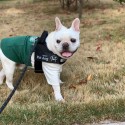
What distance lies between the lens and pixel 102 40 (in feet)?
25.2

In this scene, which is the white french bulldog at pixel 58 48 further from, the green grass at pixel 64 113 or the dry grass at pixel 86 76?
the green grass at pixel 64 113

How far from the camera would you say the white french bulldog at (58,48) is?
14.5ft

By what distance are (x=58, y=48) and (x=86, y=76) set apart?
107cm

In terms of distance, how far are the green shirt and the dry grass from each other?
0.40m

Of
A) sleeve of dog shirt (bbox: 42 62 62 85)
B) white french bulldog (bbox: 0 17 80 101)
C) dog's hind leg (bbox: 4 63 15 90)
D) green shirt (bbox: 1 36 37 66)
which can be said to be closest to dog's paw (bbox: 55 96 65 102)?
white french bulldog (bbox: 0 17 80 101)

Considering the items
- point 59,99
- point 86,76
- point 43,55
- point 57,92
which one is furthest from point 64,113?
point 86,76

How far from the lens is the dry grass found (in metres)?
4.25

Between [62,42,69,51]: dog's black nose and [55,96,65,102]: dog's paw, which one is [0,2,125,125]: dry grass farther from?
[62,42,69,51]: dog's black nose

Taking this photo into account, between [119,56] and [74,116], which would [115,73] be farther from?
[74,116]

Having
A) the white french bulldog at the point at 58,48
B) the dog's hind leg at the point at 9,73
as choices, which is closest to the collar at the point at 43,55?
the white french bulldog at the point at 58,48

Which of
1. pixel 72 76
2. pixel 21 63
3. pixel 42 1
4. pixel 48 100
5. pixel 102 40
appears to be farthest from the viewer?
pixel 42 1

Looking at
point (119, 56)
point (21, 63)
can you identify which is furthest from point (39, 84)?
point (119, 56)

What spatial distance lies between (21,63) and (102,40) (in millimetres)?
2983

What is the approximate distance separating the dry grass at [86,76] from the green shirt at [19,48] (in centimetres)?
40
